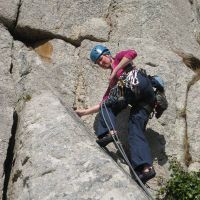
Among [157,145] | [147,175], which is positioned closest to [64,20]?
[157,145]

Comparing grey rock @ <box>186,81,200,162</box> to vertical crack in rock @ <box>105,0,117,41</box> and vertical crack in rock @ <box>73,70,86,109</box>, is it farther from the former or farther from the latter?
vertical crack in rock @ <box>105,0,117,41</box>

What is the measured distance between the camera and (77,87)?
474 inches

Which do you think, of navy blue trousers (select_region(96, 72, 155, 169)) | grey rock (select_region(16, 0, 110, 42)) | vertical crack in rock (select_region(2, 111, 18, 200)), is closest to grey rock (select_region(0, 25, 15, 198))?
vertical crack in rock (select_region(2, 111, 18, 200))

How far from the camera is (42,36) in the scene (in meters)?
13.0

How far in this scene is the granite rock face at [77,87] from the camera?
7.87 meters

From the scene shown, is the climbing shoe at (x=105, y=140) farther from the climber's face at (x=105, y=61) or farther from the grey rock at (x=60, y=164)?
the climber's face at (x=105, y=61)

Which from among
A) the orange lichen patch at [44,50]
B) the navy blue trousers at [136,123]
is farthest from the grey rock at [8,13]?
the navy blue trousers at [136,123]

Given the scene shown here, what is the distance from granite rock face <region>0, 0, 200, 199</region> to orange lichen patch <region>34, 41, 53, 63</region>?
2 cm

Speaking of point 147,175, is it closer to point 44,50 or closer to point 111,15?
point 44,50

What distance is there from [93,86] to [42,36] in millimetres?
2145

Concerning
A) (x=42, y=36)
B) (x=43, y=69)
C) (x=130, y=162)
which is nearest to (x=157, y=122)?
(x=130, y=162)

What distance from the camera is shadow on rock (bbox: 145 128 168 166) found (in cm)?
1092

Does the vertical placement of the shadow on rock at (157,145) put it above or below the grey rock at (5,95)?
below

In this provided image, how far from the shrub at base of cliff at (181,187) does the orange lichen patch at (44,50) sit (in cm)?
430
